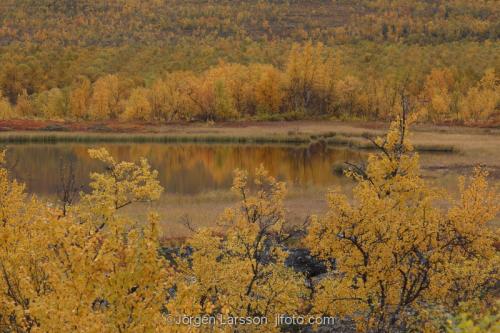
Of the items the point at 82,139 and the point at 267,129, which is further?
the point at 267,129

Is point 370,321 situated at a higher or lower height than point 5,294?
lower

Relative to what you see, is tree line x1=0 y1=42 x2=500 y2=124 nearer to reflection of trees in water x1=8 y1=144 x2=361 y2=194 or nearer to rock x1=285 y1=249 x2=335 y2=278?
reflection of trees in water x1=8 y1=144 x2=361 y2=194

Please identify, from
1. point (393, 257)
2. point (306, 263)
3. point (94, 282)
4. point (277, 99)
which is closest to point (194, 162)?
point (306, 263)

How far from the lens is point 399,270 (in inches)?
607

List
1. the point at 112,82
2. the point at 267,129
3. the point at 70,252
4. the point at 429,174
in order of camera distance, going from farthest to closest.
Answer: the point at 112,82 < the point at 267,129 < the point at 429,174 < the point at 70,252

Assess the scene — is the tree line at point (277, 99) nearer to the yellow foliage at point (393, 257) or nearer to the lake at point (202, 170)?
the lake at point (202, 170)

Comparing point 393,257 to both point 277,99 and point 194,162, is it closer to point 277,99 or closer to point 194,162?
point 194,162

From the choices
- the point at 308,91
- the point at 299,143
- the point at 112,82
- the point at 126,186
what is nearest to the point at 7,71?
the point at 112,82

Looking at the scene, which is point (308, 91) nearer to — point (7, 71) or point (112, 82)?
point (112, 82)

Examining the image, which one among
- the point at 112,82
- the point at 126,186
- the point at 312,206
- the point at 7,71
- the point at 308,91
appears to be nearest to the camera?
the point at 126,186

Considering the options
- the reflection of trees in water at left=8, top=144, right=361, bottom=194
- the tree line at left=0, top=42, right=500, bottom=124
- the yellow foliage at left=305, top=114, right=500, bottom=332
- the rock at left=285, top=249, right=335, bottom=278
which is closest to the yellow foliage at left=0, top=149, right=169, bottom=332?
the yellow foliage at left=305, top=114, right=500, bottom=332

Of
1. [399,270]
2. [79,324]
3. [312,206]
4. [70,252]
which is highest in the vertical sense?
[70,252]

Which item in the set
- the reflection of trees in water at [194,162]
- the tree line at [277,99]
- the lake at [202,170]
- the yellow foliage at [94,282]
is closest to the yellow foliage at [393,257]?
the yellow foliage at [94,282]

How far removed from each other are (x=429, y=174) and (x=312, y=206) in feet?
45.8
